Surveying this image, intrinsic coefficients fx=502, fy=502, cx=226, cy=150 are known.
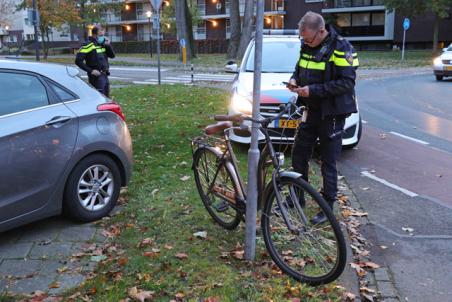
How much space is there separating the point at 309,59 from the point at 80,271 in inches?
104

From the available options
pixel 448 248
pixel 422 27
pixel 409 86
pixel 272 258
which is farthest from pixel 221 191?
pixel 422 27

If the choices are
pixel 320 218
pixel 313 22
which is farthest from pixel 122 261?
pixel 313 22

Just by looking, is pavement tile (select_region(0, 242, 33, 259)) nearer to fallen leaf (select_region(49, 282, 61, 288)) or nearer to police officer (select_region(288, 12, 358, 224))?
fallen leaf (select_region(49, 282, 61, 288))

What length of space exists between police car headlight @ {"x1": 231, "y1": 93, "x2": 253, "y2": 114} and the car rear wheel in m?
2.86

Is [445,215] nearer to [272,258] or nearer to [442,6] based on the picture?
[272,258]

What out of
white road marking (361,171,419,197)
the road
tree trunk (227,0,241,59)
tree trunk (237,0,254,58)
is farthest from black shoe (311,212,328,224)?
tree trunk (227,0,241,59)

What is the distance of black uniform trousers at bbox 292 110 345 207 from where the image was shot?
4.58 m

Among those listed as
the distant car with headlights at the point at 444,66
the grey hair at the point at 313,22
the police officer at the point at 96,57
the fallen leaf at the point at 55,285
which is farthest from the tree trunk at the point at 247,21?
the fallen leaf at the point at 55,285

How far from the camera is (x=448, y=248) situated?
460 centimetres

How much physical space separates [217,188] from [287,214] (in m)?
1.01

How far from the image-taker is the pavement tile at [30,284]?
144 inches

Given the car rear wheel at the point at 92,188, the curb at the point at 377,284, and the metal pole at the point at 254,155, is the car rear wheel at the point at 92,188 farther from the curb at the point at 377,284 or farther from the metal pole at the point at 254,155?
the curb at the point at 377,284

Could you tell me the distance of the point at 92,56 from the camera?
1037 centimetres

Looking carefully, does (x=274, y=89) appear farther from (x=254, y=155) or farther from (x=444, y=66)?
(x=444, y=66)
